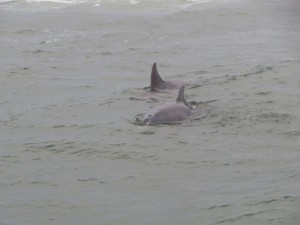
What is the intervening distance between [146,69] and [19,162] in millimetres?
5559

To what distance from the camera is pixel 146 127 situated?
9.64 metres

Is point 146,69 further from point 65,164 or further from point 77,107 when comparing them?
point 65,164

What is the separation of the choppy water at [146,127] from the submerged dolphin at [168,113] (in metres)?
0.17

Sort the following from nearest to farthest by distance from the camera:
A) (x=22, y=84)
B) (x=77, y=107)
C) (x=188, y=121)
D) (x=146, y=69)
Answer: (x=188, y=121) → (x=77, y=107) → (x=22, y=84) → (x=146, y=69)

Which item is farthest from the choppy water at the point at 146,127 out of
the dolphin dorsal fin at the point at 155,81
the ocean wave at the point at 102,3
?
the ocean wave at the point at 102,3

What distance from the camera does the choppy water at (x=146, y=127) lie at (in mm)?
6922

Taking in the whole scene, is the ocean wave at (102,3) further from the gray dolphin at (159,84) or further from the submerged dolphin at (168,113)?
the submerged dolphin at (168,113)

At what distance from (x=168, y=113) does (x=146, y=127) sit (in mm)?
388

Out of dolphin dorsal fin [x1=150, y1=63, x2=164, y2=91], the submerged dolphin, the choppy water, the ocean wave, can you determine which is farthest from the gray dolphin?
the ocean wave

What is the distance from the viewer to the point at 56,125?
395 inches

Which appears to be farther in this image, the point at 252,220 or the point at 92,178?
the point at 92,178

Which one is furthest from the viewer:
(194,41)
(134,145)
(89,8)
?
(89,8)

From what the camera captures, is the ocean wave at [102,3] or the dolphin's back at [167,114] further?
the ocean wave at [102,3]

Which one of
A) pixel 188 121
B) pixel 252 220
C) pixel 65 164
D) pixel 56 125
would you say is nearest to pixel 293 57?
pixel 188 121
